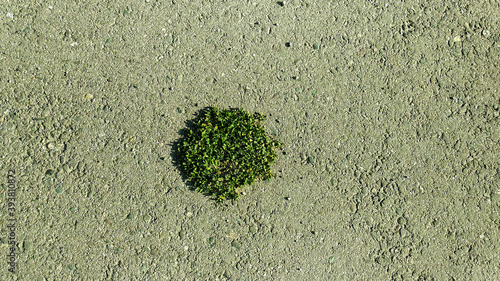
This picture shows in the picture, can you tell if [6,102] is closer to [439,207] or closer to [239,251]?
[239,251]

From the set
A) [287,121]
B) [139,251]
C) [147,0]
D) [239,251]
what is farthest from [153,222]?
[147,0]

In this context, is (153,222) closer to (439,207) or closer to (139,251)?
(139,251)

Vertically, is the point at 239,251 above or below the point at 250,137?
below

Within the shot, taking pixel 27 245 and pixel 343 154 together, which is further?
pixel 343 154

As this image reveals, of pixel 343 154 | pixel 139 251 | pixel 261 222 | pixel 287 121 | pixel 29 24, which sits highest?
pixel 29 24

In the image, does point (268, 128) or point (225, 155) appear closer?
point (225, 155)

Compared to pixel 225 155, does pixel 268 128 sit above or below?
above
